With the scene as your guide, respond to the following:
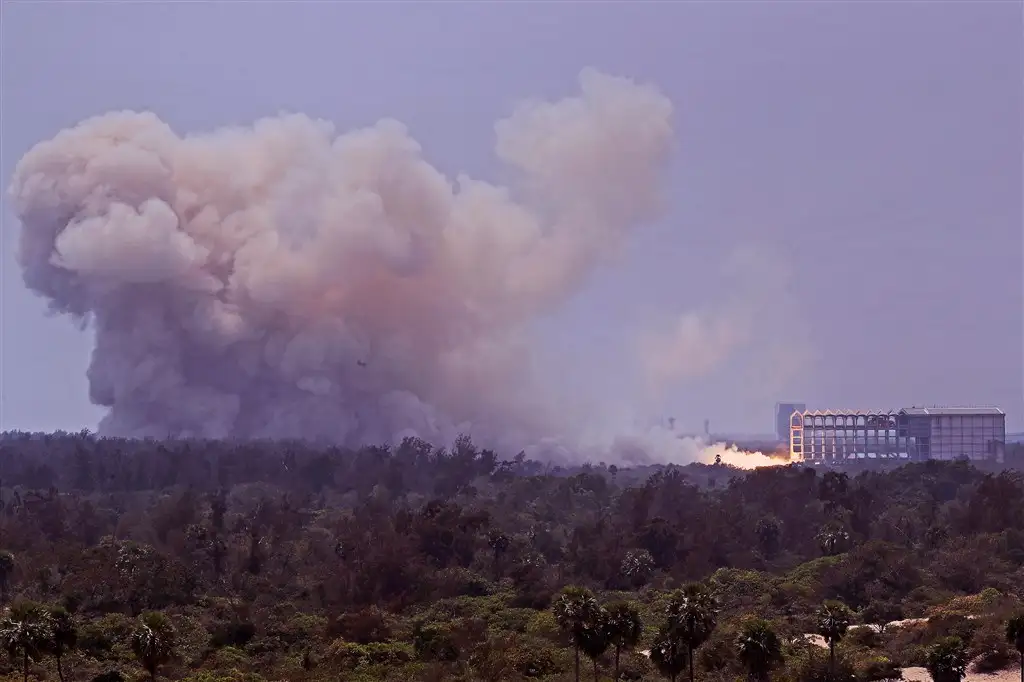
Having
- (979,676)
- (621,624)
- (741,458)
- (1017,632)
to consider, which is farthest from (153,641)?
(741,458)

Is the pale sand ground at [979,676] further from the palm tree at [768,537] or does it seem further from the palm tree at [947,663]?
the palm tree at [768,537]

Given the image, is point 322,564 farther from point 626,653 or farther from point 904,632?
point 904,632

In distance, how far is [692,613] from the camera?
49.0m

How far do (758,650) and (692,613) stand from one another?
4677mm

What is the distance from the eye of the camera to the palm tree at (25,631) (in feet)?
168

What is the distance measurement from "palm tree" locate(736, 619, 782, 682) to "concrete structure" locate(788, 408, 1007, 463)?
13369cm

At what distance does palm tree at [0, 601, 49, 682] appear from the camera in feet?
168

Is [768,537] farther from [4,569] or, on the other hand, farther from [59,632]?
[59,632]

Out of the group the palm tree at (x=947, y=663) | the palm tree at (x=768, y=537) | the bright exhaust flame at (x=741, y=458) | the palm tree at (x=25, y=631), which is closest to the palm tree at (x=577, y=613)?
the palm tree at (x=947, y=663)

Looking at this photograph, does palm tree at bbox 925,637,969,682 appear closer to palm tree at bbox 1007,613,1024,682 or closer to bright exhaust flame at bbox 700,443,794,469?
palm tree at bbox 1007,613,1024,682

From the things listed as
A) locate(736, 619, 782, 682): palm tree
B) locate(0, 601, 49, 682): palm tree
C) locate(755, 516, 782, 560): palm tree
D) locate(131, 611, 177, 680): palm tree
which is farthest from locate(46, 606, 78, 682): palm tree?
locate(755, 516, 782, 560): palm tree

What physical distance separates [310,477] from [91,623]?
221 feet

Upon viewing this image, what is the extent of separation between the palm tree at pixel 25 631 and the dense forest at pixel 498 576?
0.12m

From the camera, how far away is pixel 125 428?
153 metres
